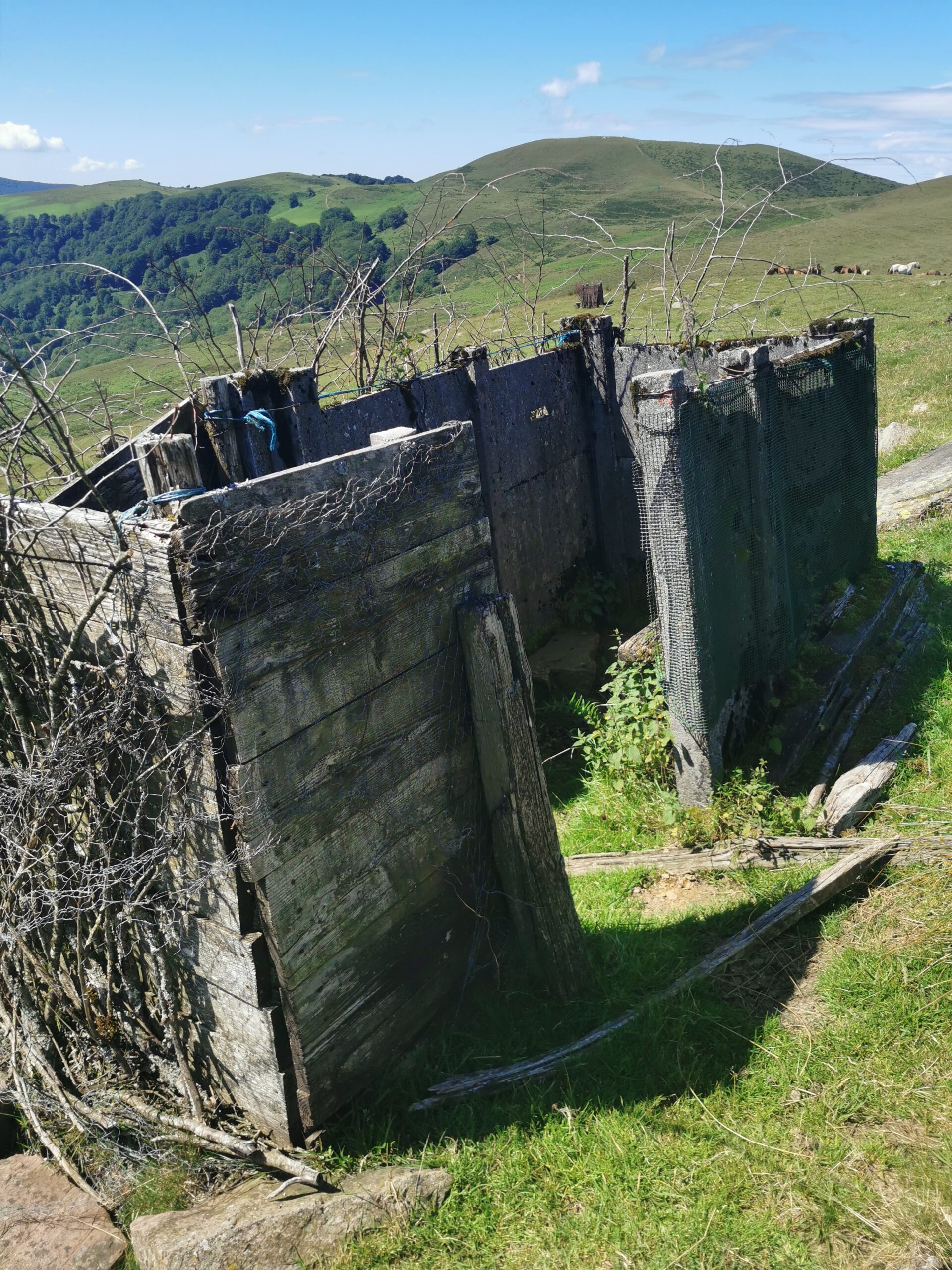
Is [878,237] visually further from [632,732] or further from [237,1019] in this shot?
[237,1019]

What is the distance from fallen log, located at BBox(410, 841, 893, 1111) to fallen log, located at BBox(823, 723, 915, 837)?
12.8 inches

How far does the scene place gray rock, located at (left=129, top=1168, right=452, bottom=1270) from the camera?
7.87ft

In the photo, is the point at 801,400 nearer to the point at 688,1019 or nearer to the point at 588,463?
the point at 588,463

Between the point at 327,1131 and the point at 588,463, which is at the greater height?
the point at 588,463

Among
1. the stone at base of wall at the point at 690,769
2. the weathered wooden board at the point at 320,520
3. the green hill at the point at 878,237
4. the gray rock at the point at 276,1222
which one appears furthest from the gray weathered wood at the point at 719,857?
the green hill at the point at 878,237

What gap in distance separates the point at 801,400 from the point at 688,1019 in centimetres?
439

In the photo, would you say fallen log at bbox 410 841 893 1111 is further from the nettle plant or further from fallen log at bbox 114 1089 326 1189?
the nettle plant

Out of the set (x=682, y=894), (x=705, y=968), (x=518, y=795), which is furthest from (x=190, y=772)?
(x=682, y=894)

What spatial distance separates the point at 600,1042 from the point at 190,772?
6.14 feet

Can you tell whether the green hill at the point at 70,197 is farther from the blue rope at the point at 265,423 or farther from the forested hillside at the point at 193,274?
the blue rope at the point at 265,423

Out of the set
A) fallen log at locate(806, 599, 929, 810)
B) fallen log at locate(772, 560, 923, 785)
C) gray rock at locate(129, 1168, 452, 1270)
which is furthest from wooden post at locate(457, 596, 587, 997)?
fallen log at locate(772, 560, 923, 785)

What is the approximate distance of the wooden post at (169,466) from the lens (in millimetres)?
2611

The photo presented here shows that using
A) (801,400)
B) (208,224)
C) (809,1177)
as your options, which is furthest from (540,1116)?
(208,224)

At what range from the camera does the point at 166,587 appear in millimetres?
2188
